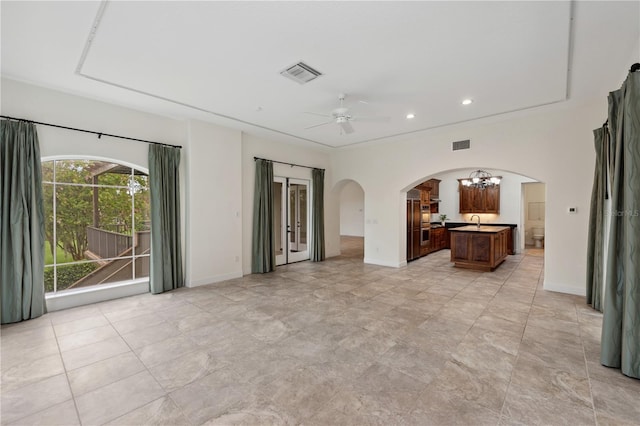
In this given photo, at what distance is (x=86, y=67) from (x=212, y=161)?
2.46m

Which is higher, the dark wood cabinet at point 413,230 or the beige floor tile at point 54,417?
the dark wood cabinet at point 413,230

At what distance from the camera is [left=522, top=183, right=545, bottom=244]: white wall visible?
11.6 m

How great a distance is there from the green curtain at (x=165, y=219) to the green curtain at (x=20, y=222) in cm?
144

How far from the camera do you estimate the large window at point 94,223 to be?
424cm

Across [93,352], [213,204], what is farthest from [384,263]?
[93,352]

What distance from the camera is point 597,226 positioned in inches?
162

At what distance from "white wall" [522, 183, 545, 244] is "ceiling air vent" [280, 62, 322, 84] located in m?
11.8

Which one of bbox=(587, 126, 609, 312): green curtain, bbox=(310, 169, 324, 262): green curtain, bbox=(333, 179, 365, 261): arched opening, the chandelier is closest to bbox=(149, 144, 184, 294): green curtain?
bbox=(310, 169, 324, 262): green curtain

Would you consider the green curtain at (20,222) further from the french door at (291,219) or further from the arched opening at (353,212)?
the arched opening at (353,212)

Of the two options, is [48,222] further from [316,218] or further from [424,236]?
[424,236]

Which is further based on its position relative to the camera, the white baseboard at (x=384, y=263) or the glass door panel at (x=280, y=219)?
the glass door panel at (x=280, y=219)

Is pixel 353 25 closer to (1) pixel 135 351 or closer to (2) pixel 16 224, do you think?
(1) pixel 135 351

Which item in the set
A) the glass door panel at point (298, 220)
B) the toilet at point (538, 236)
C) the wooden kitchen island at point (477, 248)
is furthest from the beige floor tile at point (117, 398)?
the toilet at point (538, 236)

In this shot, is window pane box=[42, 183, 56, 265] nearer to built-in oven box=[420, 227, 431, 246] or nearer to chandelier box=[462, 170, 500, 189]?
built-in oven box=[420, 227, 431, 246]
